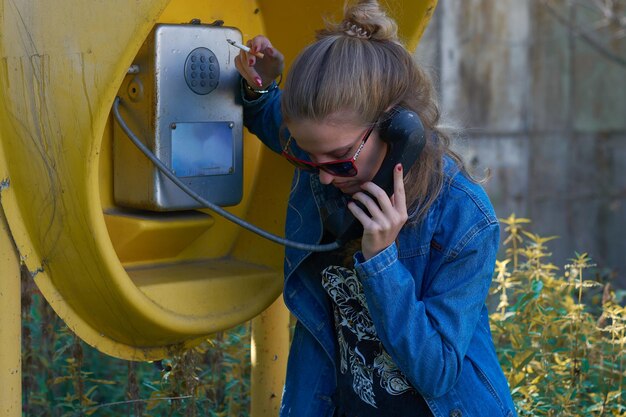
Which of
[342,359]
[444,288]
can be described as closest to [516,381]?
[342,359]

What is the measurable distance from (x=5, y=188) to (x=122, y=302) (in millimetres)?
323

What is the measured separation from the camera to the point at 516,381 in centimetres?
270

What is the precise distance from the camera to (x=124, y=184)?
221 centimetres

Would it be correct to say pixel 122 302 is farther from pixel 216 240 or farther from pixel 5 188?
pixel 216 240

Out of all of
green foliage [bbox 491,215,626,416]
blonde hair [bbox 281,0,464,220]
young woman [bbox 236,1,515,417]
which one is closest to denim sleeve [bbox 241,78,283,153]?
young woman [bbox 236,1,515,417]

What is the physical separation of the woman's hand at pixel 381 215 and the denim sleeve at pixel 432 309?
0.06 ft

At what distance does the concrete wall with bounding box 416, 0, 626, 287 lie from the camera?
6.06 metres

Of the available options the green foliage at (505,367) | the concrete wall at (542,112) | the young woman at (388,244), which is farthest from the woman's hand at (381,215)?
the concrete wall at (542,112)

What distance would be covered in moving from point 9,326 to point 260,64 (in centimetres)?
79

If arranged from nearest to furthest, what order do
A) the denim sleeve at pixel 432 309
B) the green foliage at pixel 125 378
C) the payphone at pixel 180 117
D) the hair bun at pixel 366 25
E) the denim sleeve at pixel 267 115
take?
the denim sleeve at pixel 432 309 < the hair bun at pixel 366 25 < the payphone at pixel 180 117 < the denim sleeve at pixel 267 115 < the green foliage at pixel 125 378

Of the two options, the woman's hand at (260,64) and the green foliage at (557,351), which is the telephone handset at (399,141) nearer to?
the woman's hand at (260,64)

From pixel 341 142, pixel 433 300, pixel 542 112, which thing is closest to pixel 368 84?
pixel 341 142

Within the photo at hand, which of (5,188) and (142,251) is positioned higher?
(5,188)

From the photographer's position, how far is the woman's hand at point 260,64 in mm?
2199
